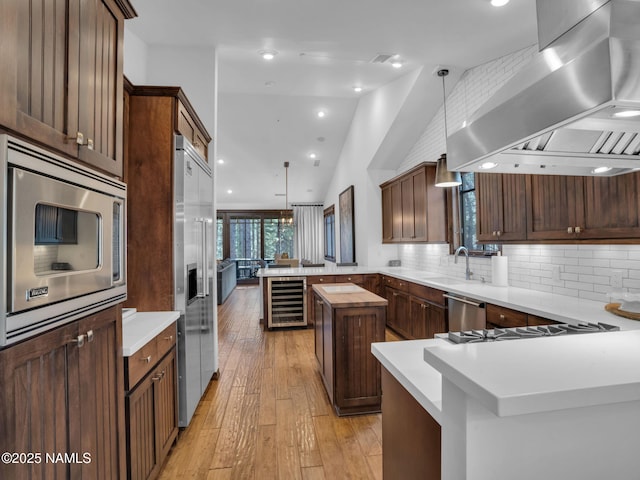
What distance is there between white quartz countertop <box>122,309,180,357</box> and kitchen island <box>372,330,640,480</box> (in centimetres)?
135

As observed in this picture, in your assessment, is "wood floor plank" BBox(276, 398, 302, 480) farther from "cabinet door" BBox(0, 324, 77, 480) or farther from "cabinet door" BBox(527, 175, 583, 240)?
"cabinet door" BBox(527, 175, 583, 240)

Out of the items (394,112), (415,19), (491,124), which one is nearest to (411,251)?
(394,112)

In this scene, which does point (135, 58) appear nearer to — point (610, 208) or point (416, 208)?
point (416, 208)

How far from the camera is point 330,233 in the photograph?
9828mm

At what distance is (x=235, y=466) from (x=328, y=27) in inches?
134

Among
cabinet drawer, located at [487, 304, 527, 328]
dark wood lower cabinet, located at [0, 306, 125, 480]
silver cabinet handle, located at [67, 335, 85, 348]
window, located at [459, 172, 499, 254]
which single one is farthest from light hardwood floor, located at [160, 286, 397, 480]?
window, located at [459, 172, 499, 254]

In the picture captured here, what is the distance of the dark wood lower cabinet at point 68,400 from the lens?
83cm

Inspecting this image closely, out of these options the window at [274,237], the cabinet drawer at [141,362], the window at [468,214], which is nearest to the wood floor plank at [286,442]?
the cabinet drawer at [141,362]

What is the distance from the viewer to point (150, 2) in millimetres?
2582

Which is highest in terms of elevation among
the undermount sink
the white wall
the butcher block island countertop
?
the white wall

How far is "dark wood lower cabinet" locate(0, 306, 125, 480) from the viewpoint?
83 cm

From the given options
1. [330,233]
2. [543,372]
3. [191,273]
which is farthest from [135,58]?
[330,233]

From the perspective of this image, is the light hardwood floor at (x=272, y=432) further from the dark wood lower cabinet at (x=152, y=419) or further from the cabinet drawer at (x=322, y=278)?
the cabinet drawer at (x=322, y=278)

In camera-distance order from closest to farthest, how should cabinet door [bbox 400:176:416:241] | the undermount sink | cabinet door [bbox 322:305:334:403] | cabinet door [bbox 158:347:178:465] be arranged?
cabinet door [bbox 158:347:178:465], cabinet door [bbox 322:305:334:403], the undermount sink, cabinet door [bbox 400:176:416:241]
